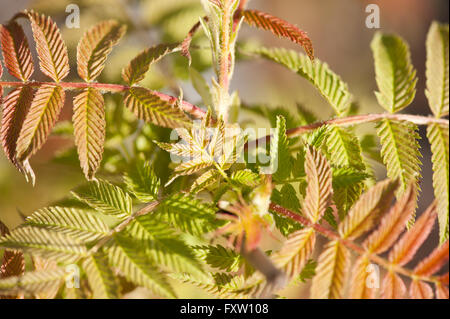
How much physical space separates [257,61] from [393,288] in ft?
2.42

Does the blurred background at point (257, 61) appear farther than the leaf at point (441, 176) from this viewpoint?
Yes

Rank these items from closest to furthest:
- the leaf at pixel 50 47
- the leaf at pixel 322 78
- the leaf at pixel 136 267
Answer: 1. the leaf at pixel 136 267
2. the leaf at pixel 50 47
3. the leaf at pixel 322 78

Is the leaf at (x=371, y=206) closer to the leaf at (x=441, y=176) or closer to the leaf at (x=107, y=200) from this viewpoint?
the leaf at (x=441, y=176)

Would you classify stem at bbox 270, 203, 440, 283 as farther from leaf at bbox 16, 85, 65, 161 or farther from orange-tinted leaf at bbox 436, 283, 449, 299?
leaf at bbox 16, 85, 65, 161

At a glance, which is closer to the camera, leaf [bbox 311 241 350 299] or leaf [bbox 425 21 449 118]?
leaf [bbox 311 241 350 299]

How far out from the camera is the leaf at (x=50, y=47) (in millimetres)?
577

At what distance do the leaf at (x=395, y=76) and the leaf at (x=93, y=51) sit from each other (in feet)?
1.55

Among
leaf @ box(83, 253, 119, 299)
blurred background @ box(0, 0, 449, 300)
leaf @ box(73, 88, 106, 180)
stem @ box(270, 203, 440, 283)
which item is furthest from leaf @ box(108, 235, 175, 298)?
blurred background @ box(0, 0, 449, 300)

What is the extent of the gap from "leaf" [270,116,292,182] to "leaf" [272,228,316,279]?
0.35ft

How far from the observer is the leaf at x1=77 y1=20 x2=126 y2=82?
60 centimetres

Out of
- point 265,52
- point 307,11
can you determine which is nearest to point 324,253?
point 265,52

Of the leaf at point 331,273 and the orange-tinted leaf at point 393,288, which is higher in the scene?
the leaf at point 331,273

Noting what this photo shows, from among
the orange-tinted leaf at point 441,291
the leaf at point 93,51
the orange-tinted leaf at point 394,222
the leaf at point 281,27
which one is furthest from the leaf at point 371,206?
the leaf at point 93,51
